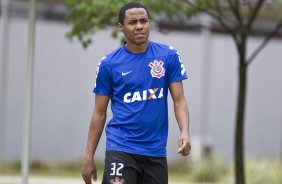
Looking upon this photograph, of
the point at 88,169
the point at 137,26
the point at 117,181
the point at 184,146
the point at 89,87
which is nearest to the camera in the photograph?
the point at 184,146

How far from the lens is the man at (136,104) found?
5.53 m

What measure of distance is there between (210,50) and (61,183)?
27.9 feet

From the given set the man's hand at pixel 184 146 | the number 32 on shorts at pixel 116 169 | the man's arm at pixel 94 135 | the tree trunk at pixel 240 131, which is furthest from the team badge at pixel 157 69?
the tree trunk at pixel 240 131

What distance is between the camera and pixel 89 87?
20031mm

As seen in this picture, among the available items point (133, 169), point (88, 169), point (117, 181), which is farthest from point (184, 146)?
point (88, 169)

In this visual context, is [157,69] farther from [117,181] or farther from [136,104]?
[117,181]

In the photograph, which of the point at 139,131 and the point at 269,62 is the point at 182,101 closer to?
the point at 139,131

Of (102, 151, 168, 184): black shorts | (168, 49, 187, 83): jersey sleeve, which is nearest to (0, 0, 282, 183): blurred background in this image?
(168, 49, 187, 83): jersey sleeve

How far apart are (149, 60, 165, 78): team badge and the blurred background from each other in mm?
12379

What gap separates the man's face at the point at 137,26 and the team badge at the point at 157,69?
0.54ft

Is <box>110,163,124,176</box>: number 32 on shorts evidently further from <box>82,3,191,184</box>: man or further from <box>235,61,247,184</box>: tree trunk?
<box>235,61,247,184</box>: tree trunk

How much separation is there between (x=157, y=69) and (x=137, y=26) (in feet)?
1.07

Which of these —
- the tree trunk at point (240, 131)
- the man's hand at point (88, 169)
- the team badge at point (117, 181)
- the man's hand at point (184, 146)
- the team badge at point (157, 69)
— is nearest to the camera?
the man's hand at point (184, 146)

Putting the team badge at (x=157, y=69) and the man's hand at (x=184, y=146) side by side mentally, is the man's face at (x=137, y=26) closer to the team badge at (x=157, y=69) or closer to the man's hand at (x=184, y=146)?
the team badge at (x=157, y=69)
